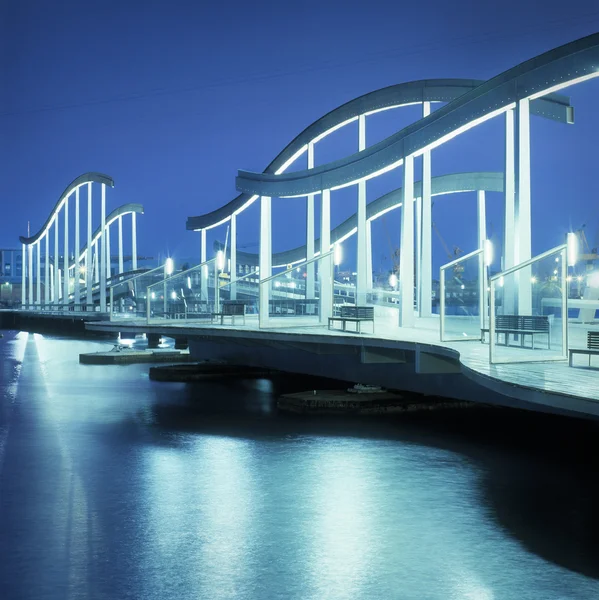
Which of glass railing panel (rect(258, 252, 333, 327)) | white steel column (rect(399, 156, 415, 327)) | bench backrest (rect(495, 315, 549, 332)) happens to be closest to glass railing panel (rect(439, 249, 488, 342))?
bench backrest (rect(495, 315, 549, 332))

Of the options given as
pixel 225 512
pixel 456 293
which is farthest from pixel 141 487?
pixel 456 293

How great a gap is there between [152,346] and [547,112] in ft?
88.2

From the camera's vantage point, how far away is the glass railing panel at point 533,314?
12.9 m

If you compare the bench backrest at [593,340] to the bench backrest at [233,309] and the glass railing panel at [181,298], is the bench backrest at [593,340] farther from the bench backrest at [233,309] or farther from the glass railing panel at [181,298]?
the glass railing panel at [181,298]

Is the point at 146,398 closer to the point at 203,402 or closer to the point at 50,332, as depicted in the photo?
the point at 203,402

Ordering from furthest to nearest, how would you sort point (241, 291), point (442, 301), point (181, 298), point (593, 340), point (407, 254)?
point (241, 291) < point (181, 298) < point (407, 254) < point (442, 301) < point (593, 340)

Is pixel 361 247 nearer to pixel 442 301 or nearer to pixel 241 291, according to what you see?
pixel 442 301

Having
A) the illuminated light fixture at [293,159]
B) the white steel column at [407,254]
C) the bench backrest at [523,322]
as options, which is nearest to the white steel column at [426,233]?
the white steel column at [407,254]

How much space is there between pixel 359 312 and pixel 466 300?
11.2 ft

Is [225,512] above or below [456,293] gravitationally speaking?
below

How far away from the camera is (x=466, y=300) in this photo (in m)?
17.5

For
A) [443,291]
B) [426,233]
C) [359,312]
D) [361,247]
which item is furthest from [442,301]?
[361,247]

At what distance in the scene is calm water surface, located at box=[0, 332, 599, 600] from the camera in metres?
8.70

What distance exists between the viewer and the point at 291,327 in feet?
73.9
